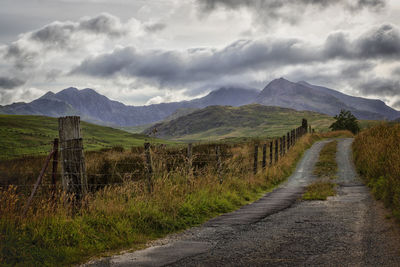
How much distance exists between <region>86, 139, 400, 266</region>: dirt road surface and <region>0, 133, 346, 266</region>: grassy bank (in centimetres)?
55

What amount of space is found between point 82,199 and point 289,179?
1534 centimetres

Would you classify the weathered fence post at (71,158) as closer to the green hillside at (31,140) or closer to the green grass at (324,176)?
the green hillside at (31,140)

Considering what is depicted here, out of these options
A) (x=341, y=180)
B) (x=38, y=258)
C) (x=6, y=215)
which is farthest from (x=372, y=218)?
(x=341, y=180)

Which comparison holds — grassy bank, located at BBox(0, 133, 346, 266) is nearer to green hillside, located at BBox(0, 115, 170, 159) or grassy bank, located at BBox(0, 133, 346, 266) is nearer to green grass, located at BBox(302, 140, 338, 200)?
green hillside, located at BBox(0, 115, 170, 159)

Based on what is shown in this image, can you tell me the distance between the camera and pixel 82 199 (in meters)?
8.74

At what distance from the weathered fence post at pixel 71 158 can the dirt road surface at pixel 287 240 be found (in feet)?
7.55

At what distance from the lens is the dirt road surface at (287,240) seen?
6609 millimetres

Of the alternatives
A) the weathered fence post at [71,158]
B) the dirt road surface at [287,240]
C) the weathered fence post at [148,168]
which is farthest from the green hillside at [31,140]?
the dirt road surface at [287,240]

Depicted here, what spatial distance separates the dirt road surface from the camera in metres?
6.61

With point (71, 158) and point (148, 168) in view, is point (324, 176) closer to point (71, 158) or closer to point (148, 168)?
point (148, 168)

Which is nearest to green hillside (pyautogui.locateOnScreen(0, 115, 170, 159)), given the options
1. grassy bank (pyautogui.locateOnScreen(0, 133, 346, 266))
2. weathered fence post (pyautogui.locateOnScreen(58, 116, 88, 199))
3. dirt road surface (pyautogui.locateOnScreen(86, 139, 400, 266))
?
weathered fence post (pyautogui.locateOnScreen(58, 116, 88, 199))

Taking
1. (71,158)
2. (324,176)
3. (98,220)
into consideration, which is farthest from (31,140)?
(98,220)

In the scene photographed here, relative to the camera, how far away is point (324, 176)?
2211cm

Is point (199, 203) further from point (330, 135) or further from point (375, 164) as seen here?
point (330, 135)
